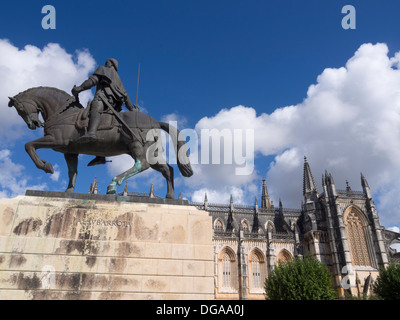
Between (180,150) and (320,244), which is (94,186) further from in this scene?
(180,150)

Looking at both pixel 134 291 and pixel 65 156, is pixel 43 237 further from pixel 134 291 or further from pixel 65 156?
pixel 65 156

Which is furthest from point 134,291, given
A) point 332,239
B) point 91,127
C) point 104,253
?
point 332,239

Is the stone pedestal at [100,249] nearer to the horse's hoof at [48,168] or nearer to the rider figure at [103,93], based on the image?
the horse's hoof at [48,168]

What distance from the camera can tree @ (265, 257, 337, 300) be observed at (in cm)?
2492

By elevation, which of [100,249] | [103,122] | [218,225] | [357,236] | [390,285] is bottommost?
[100,249]

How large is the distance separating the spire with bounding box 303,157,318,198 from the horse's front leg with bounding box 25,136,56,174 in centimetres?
4795

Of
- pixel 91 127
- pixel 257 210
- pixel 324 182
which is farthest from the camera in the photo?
pixel 257 210

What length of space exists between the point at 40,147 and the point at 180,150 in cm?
295

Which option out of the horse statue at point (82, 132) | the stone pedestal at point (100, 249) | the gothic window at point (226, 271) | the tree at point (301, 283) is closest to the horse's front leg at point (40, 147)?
the horse statue at point (82, 132)

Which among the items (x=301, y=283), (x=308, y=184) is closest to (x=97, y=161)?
(x=301, y=283)

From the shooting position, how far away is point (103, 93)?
6805mm

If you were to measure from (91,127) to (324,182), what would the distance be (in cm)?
4557

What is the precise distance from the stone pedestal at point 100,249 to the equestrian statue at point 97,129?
0.84 m

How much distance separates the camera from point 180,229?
226 inches
